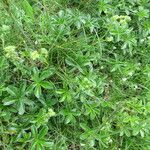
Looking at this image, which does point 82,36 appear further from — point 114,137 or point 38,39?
point 114,137

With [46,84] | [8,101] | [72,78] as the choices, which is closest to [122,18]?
[72,78]

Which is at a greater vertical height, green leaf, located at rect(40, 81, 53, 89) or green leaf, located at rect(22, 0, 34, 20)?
green leaf, located at rect(22, 0, 34, 20)

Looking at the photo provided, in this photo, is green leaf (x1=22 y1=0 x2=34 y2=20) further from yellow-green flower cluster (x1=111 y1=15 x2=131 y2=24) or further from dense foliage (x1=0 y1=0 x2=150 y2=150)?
yellow-green flower cluster (x1=111 y1=15 x2=131 y2=24)

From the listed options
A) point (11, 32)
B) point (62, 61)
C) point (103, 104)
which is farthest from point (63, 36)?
point (103, 104)

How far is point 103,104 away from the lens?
2.33 meters

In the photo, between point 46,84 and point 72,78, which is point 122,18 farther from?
point 46,84

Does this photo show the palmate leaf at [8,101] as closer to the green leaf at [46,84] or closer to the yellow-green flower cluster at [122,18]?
the green leaf at [46,84]

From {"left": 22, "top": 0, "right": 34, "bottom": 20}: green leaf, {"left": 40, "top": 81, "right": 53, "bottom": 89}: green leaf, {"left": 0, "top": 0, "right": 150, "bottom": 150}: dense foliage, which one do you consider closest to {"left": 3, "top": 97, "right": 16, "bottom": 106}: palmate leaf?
{"left": 0, "top": 0, "right": 150, "bottom": 150}: dense foliage

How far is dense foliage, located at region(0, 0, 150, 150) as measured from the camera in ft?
7.02

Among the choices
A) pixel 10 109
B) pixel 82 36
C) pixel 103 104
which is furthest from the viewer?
pixel 82 36

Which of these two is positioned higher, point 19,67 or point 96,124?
point 19,67

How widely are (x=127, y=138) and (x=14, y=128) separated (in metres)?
0.71

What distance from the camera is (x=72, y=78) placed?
2299 millimetres

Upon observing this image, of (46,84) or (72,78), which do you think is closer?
(46,84)
